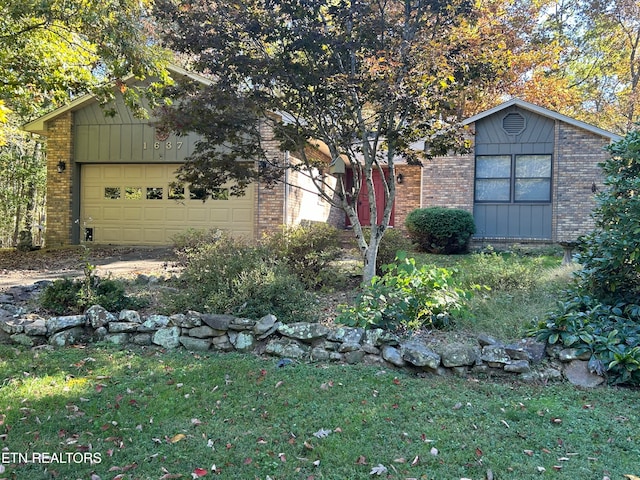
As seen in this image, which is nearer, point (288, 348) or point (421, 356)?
point (421, 356)

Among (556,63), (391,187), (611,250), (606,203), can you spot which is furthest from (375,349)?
(556,63)

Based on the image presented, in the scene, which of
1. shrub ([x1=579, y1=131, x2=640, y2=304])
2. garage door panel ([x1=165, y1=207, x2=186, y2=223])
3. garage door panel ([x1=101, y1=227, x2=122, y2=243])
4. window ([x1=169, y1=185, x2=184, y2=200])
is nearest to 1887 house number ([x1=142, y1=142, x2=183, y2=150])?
window ([x1=169, y1=185, x2=184, y2=200])

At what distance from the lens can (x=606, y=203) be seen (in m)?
4.58

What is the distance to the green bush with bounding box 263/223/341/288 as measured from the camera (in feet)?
22.3

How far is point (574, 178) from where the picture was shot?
12.1 metres

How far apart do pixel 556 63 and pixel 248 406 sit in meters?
19.5

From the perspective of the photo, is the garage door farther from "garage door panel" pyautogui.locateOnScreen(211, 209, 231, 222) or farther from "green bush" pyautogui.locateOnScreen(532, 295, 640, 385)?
"green bush" pyautogui.locateOnScreen(532, 295, 640, 385)

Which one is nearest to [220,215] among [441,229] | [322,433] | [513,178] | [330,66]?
[441,229]

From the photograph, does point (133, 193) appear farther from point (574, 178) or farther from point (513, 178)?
point (574, 178)

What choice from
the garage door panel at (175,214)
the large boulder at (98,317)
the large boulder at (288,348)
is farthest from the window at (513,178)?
the large boulder at (98,317)

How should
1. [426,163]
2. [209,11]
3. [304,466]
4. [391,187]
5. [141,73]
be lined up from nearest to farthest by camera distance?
1. [304,466]
2. [209,11]
3. [391,187]
4. [141,73]
5. [426,163]

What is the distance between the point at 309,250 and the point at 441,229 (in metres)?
5.22

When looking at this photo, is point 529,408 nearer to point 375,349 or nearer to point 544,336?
point 544,336

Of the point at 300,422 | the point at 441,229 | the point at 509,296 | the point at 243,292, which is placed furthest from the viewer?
the point at 441,229
